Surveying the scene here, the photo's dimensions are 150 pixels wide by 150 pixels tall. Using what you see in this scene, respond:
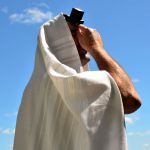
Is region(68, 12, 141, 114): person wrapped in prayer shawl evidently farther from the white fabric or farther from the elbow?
the white fabric

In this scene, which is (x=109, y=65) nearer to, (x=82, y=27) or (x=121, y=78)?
(x=121, y=78)

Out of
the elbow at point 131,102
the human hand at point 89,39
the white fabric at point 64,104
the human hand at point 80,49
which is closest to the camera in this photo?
the white fabric at point 64,104

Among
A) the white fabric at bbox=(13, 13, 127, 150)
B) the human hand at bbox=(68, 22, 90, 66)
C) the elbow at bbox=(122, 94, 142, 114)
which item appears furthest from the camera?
the human hand at bbox=(68, 22, 90, 66)

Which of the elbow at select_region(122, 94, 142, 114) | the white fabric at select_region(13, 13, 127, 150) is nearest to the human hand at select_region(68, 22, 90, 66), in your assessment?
the white fabric at select_region(13, 13, 127, 150)

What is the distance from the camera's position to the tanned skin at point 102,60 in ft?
8.80

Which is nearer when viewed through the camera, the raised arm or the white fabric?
the white fabric

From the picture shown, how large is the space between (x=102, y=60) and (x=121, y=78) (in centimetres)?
20

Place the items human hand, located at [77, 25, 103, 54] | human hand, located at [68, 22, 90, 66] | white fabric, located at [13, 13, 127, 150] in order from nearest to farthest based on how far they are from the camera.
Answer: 1. white fabric, located at [13, 13, 127, 150]
2. human hand, located at [77, 25, 103, 54]
3. human hand, located at [68, 22, 90, 66]

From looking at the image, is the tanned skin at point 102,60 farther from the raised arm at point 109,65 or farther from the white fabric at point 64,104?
the white fabric at point 64,104

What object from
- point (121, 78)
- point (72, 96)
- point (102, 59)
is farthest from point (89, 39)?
point (72, 96)

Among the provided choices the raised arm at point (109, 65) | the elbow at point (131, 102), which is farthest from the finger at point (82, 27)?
the elbow at point (131, 102)

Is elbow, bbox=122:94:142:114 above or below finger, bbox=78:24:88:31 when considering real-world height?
below

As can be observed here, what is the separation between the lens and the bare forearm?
105 inches

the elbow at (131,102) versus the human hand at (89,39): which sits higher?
the human hand at (89,39)
